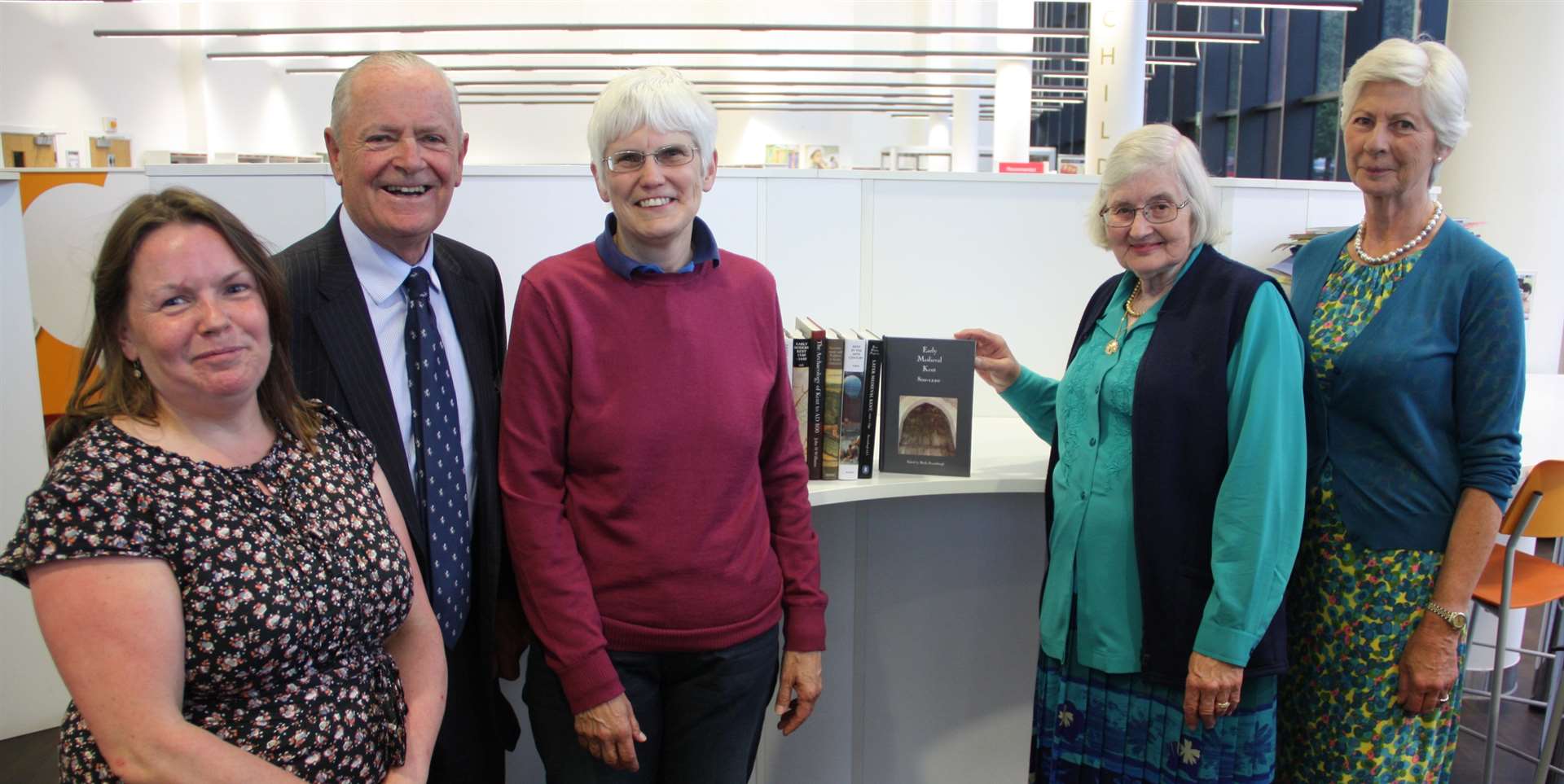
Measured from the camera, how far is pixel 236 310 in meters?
1.21

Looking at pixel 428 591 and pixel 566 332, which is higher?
pixel 566 332

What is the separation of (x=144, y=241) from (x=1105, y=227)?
1.50 m

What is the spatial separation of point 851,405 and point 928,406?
0.60ft

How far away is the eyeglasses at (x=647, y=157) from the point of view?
1461 mm

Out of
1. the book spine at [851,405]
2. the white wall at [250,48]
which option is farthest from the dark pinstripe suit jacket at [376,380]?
the white wall at [250,48]

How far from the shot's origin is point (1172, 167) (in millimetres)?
1647

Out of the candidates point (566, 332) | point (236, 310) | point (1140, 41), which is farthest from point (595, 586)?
point (1140, 41)

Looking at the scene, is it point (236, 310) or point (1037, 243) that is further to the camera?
point (1037, 243)

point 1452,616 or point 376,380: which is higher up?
point 376,380

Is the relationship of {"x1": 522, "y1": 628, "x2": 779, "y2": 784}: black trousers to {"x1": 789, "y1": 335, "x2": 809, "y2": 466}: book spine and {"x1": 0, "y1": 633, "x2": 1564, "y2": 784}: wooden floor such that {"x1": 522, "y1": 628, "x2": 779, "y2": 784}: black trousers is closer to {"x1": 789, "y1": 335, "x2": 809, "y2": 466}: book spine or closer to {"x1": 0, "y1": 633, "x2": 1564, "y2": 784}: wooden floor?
{"x1": 789, "y1": 335, "x2": 809, "y2": 466}: book spine

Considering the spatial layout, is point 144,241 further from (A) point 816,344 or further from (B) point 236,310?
(A) point 816,344

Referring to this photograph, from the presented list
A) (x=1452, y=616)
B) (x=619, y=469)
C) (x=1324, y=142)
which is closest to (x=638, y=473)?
(x=619, y=469)

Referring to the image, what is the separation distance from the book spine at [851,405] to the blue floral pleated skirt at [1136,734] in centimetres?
57

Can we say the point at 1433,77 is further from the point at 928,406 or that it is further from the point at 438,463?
the point at 438,463
